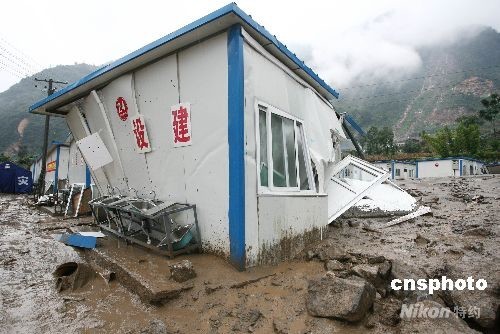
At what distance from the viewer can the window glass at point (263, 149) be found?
13.2 ft

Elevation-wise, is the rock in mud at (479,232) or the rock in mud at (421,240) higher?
the rock in mud at (479,232)

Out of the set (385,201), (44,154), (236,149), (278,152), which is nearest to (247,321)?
(236,149)

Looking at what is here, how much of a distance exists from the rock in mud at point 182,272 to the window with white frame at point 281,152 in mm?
1343

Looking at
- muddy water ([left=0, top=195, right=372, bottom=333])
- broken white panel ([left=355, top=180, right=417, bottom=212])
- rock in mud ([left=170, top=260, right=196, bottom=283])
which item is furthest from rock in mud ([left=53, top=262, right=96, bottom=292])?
broken white panel ([left=355, top=180, right=417, bottom=212])

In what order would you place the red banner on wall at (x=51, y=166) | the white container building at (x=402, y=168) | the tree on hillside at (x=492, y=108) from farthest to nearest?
the tree on hillside at (x=492, y=108) < the white container building at (x=402, y=168) < the red banner on wall at (x=51, y=166)

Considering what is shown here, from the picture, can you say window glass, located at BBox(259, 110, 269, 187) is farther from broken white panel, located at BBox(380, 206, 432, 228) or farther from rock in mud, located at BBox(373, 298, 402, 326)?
broken white panel, located at BBox(380, 206, 432, 228)

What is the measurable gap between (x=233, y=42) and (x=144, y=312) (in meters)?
3.12

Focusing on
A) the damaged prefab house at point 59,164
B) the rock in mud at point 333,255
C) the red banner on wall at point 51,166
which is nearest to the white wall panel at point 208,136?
the rock in mud at point 333,255

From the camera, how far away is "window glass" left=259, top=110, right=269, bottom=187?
4.01 m

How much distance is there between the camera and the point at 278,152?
440 cm

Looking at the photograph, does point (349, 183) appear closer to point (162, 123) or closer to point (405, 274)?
point (405, 274)

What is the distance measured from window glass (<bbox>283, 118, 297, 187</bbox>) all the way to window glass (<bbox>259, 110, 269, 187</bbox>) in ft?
1.83

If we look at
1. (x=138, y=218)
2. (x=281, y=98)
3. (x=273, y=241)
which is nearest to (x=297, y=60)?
(x=281, y=98)

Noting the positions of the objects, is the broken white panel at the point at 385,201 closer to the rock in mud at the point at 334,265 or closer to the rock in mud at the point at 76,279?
the rock in mud at the point at 334,265
